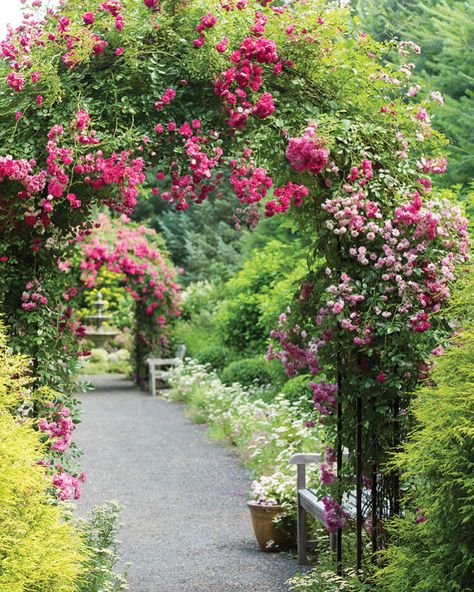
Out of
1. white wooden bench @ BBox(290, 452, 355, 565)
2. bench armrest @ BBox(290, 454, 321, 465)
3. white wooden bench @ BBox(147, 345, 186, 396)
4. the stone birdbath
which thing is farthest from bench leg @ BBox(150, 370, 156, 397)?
bench armrest @ BBox(290, 454, 321, 465)

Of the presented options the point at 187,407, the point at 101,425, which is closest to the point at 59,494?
the point at 101,425

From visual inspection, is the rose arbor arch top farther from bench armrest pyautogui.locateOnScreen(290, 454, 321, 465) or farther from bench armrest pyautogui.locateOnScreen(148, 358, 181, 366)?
bench armrest pyautogui.locateOnScreen(148, 358, 181, 366)

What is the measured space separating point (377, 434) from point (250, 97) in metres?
1.87

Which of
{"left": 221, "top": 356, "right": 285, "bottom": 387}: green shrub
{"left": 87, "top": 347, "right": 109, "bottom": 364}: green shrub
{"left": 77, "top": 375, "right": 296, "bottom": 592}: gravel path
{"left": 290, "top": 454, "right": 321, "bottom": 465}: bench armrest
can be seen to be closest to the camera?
{"left": 77, "top": 375, "right": 296, "bottom": 592}: gravel path

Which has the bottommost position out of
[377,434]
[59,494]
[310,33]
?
[59,494]

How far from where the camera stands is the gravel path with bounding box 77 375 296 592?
→ 598 centimetres

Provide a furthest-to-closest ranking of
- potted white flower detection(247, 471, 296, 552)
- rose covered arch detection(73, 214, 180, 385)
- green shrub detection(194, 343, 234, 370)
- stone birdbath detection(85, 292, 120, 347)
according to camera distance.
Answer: stone birdbath detection(85, 292, 120, 347)
rose covered arch detection(73, 214, 180, 385)
green shrub detection(194, 343, 234, 370)
potted white flower detection(247, 471, 296, 552)

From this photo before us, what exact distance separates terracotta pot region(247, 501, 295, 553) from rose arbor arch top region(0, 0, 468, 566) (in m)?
1.49

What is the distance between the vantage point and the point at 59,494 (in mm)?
4883

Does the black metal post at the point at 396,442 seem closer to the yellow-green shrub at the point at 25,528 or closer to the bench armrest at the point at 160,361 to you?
the yellow-green shrub at the point at 25,528

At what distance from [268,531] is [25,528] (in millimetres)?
3227

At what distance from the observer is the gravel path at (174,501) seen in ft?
19.6

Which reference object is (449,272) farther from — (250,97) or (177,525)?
(177,525)

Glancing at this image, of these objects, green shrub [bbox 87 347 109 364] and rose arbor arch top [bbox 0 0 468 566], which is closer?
rose arbor arch top [bbox 0 0 468 566]
